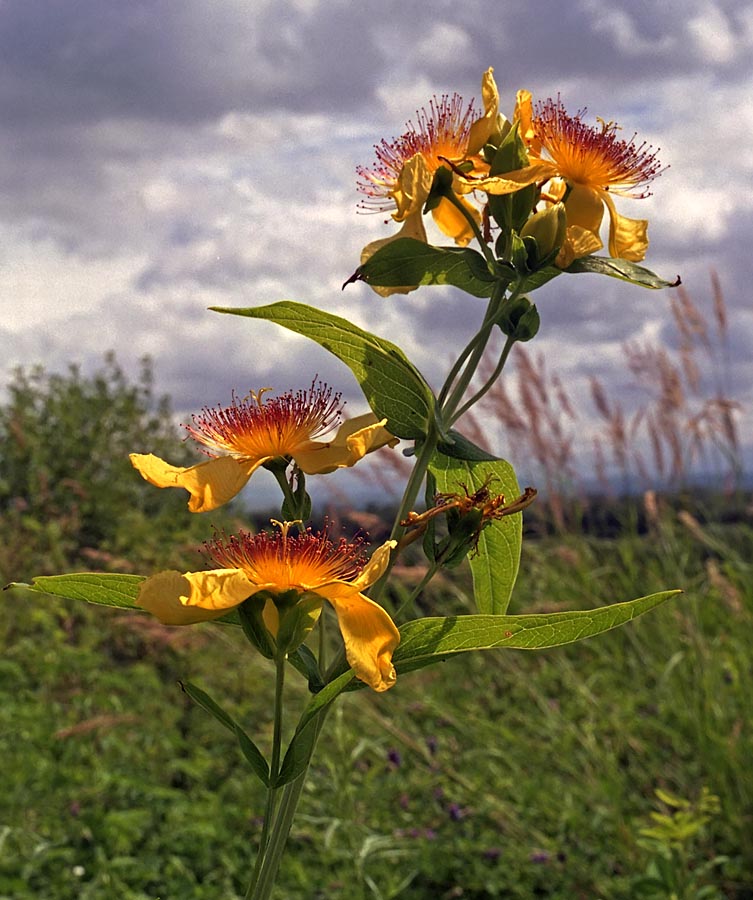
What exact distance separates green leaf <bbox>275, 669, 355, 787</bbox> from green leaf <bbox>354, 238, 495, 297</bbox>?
1.23 ft

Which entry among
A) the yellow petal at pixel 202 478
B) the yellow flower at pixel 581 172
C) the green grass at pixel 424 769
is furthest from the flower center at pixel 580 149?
the green grass at pixel 424 769

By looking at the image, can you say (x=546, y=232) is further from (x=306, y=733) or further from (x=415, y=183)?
(x=306, y=733)

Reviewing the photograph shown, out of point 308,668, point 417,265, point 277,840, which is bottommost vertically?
point 277,840

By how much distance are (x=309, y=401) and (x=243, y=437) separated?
74mm

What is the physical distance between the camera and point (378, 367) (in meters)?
0.86

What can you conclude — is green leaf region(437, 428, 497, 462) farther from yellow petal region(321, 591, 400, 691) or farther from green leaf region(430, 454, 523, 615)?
yellow petal region(321, 591, 400, 691)

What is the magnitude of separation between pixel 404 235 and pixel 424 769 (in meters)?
1.95

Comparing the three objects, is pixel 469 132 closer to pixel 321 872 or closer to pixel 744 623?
pixel 321 872

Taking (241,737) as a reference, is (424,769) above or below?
below

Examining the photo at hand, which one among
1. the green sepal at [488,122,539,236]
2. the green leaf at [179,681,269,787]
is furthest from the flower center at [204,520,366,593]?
the green sepal at [488,122,539,236]

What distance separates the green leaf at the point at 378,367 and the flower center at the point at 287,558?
126 millimetres

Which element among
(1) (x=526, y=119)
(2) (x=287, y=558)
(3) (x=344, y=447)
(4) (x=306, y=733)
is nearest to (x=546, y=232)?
(1) (x=526, y=119)

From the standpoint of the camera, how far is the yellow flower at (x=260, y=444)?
859mm

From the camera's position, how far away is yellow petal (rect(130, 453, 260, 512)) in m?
0.85
